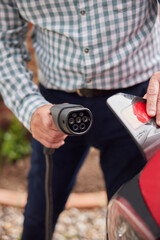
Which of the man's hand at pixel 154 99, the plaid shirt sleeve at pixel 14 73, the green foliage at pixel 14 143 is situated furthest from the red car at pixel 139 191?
the green foliage at pixel 14 143

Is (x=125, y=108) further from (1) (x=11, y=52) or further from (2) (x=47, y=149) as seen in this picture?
(1) (x=11, y=52)

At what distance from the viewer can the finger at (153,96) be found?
0.99 m

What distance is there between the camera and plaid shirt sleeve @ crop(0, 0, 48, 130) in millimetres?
1318

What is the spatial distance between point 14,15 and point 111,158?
0.59 m

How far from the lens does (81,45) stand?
4.13ft

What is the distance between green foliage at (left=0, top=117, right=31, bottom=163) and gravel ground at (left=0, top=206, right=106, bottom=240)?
0.53 m

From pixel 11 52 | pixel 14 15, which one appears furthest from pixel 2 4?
pixel 11 52

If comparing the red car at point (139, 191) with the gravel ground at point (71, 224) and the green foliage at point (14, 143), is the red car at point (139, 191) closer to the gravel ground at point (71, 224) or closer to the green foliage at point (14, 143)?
the gravel ground at point (71, 224)

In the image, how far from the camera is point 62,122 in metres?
1.02

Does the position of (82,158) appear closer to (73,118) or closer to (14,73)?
(14,73)

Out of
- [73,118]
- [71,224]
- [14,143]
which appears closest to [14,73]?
[73,118]

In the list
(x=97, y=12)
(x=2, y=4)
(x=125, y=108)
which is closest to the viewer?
(x=125, y=108)

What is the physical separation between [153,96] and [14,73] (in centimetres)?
55

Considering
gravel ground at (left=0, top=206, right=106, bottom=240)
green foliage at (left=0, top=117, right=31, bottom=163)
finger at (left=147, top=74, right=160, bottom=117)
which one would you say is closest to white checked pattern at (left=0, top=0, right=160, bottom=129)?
finger at (left=147, top=74, right=160, bottom=117)
